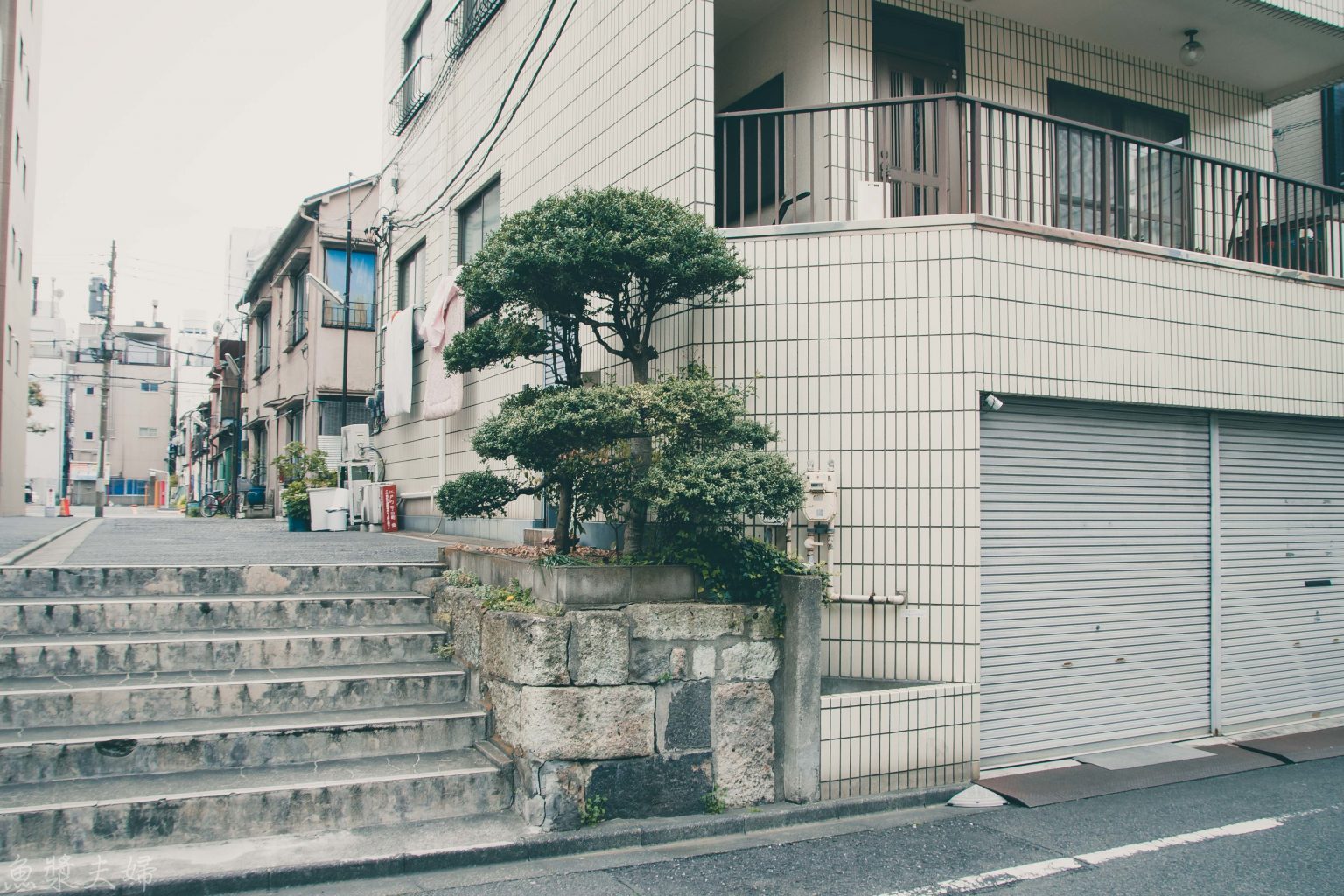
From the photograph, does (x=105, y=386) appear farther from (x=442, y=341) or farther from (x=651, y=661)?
(x=651, y=661)

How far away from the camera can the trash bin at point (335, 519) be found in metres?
14.8

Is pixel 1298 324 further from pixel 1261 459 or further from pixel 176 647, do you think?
pixel 176 647

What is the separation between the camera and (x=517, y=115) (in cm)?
1091

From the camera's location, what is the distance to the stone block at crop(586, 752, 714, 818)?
17.4 ft

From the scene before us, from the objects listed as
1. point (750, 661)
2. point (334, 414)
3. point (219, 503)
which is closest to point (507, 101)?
point (750, 661)

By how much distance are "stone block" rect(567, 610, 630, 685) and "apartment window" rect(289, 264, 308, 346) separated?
55.0 feet

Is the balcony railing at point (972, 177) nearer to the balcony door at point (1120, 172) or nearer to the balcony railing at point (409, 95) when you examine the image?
the balcony door at point (1120, 172)

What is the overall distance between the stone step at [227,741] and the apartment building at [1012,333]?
8.59ft

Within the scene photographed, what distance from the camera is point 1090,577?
24.1 ft

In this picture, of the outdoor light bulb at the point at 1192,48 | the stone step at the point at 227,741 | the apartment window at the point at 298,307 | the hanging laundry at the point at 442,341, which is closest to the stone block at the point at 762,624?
the stone step at the point at 227,741

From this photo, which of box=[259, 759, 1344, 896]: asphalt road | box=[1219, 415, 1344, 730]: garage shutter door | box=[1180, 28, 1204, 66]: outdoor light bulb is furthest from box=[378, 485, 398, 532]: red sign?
box=[1180, 28, 1204, 66]: outdoor light bulb

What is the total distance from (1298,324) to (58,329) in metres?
67.6

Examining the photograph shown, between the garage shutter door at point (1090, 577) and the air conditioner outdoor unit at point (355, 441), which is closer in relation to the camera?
the garage shutter door at point (1090, 577)

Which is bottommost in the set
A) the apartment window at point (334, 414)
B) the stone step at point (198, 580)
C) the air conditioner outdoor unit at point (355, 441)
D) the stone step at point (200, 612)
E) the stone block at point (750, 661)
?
the stone block at point (750, 661)
